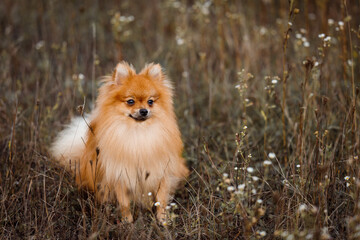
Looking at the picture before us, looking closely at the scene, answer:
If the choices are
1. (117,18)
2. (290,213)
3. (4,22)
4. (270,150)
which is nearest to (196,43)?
(117,18)

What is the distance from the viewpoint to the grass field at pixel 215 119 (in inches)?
94.6

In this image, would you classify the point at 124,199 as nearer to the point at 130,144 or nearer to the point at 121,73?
the point at 130,144

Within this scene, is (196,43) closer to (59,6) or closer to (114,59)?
(114,59)

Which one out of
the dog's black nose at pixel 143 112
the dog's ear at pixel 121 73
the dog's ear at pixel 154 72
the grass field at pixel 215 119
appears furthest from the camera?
the dog's ear at pixel 154 72

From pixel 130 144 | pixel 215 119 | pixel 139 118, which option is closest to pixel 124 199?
pixel 130 144

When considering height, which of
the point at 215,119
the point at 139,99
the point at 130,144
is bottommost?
the point at 215,119

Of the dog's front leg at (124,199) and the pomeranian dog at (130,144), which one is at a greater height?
the pomeranian dog at (130,144)

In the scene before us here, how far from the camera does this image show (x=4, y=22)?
6.25m

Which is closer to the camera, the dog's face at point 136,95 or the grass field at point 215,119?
the grass field at point 215,119

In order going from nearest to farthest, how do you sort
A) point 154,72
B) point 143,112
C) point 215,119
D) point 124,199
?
1. point 143,112
2. point 124,199
3. point 154,72
4. point 215,119

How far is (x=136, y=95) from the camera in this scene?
2.72m

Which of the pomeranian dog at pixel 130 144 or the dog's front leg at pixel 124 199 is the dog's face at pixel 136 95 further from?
the dog's front leg at pixel 124 199

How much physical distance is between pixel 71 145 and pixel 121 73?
71 cm

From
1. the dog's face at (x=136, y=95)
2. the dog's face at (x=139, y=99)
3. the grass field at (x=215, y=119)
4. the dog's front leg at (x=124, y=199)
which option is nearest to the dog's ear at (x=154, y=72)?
the dog's face at (x=136, y=95)
